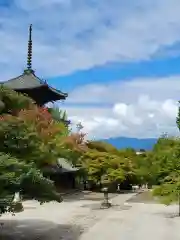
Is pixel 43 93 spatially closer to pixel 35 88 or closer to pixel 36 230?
pixel 35 88

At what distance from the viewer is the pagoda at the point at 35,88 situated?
128 feet

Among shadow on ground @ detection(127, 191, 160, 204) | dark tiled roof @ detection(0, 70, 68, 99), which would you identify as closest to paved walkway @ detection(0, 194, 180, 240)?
shadow on ground @ detection(127, 191, 160, 204)

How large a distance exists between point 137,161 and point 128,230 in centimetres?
3425

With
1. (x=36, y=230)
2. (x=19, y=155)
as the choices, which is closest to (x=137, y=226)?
(x=36, y=230)

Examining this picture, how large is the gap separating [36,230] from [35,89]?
22713 mm

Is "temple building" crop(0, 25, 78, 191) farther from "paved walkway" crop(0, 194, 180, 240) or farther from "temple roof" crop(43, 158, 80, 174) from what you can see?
"paved walkway" crop(0, 194, 180, 240)

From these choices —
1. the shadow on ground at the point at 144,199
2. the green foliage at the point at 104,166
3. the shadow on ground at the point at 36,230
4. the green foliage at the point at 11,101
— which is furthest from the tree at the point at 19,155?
the green foliage at the point at 104,166

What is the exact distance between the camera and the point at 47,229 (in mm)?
18234

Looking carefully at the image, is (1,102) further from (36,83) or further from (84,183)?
(84,183)

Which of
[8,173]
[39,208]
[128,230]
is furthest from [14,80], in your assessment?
[8,173]

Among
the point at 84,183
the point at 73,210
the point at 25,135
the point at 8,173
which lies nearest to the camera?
the point at 8,173

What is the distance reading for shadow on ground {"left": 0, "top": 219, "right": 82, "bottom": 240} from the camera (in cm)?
1612

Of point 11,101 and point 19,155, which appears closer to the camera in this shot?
point 19,155

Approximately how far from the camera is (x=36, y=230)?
17750 millimetres
